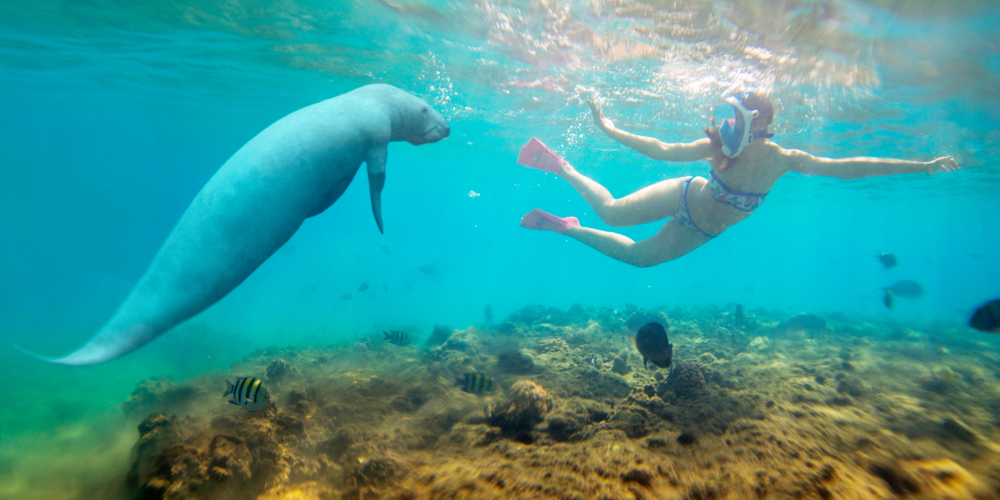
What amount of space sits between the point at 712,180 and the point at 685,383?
267 cm

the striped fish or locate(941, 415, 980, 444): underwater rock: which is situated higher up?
the striped fish

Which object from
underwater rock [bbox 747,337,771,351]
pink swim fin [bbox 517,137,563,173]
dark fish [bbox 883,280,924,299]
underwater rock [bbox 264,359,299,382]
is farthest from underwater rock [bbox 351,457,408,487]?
dark fish [bbox 883,280,924,299]

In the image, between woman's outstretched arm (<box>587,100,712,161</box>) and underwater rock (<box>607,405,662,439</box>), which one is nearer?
underwater rock (<box>607,405,662,439</box>)

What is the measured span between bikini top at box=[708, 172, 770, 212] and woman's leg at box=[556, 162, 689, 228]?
1.36 feet

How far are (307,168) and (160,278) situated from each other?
966mm

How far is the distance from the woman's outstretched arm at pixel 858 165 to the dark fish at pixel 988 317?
215 cm

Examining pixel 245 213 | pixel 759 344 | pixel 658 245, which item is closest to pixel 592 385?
pixel 658 245

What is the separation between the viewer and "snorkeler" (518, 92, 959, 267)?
4289 millimetres

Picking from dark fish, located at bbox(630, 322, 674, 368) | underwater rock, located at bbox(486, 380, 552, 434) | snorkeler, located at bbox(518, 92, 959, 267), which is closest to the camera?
→ underwater rock, located at bbox(486, 380, 552, 434)

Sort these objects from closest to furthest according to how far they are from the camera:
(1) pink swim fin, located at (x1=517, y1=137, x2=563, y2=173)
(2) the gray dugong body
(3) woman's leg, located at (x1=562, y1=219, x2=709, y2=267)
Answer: (2) the gray dugong body
(3) woman's leg, located at (x1=562, y1=219, x2=709, y2=267)
(1) pink swim fin, located at (x1=517, y1=137, x2=563, y2=173)

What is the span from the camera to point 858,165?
4422 mm

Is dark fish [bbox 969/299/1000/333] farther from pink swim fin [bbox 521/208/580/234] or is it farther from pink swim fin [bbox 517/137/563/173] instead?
pink swim fin [bbox 517/137/563/173]

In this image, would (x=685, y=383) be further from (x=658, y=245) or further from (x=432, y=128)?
(x=432, y=128)

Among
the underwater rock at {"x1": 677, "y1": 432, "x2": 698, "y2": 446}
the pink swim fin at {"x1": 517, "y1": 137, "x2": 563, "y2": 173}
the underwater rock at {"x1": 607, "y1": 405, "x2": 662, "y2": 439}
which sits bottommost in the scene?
the underwater rock at {"x1": 607, "y1": 405, "x2": 662, "y2": 439}
